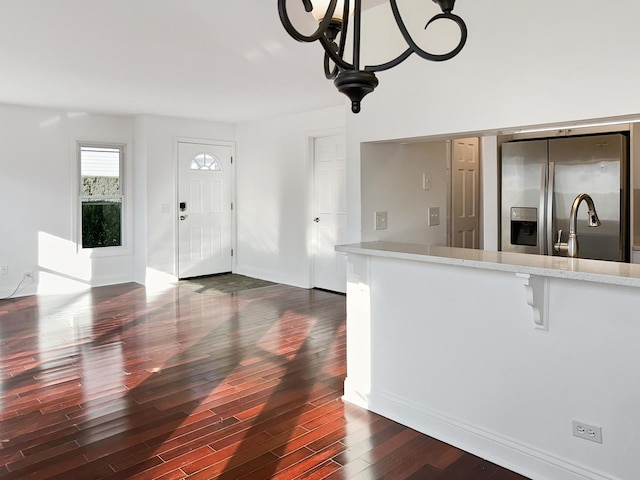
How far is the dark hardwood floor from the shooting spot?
2.33 meters

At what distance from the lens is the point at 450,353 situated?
2531mm

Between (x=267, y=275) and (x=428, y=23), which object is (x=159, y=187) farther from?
(x=428, y=23)

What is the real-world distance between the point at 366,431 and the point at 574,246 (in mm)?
1417

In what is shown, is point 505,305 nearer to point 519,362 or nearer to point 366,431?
point 519,362

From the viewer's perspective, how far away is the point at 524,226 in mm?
4371

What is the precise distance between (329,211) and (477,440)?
421 cm

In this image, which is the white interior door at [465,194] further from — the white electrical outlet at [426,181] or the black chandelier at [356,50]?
the black chandelier at [356,50]

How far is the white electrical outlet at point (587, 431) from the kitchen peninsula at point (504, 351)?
17 millimetres

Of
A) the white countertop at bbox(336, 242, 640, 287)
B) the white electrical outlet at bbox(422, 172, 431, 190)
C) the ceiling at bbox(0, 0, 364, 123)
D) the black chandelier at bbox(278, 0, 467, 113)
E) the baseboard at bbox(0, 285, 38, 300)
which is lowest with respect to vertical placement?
the baseboard at bbox(0, 285, 38, 300)

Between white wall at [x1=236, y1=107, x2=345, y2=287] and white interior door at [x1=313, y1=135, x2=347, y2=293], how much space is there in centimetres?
12

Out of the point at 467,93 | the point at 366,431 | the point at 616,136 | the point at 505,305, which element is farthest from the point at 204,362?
the point at 616,136

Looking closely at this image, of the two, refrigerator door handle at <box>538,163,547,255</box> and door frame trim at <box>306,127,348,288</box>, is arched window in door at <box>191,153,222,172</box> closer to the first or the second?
door frame trim at <box>306,127,348,288</box>

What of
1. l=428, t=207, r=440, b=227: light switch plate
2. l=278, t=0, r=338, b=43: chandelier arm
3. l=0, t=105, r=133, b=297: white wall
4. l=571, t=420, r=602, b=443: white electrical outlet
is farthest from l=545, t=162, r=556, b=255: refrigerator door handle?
l=0, t=105, r=133, b=297: white wall

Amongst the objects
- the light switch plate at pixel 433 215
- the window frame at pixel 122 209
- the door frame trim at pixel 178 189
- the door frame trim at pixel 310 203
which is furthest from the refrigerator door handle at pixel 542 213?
the window frame at pixel 122 209
